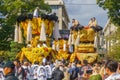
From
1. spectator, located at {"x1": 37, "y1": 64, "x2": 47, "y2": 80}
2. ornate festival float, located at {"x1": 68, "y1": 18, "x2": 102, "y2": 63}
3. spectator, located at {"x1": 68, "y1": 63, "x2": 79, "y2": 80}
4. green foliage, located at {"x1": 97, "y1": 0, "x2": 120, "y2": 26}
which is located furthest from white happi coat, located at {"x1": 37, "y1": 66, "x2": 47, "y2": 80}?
green foliage, located at {"x1": 97, "y1": 0, "x2": 120, "y2": 26}

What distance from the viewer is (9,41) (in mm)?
61625

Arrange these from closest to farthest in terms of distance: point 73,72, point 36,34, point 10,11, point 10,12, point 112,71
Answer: point 112,71, point 73,72, point 36,34, point 10,11, point 10,12

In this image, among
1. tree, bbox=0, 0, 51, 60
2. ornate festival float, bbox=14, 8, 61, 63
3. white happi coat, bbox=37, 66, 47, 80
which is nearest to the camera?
white happi coat, bbox=37, 66, 47, 80

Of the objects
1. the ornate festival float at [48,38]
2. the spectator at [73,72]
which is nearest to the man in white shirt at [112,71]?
the spectator at [73,72]

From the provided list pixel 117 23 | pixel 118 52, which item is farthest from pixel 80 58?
pixel 118 52

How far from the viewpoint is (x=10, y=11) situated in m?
59.7

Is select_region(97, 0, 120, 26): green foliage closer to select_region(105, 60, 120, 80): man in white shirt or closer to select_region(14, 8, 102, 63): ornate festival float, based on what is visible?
select_region(14, 8, 102, 63): ornate festival float

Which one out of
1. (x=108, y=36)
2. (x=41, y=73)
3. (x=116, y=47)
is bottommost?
(x=116, y=47)

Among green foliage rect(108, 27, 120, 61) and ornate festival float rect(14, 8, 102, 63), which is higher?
ornate festival float rect(14, 8, 102, 63)

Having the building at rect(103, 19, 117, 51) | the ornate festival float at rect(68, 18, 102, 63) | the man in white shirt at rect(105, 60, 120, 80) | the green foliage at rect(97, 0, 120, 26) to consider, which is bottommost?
the building at rect(103, 19, 117, 51)

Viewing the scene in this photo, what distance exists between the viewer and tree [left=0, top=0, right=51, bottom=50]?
191 ft

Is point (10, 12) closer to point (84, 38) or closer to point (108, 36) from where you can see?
point (108, 36)

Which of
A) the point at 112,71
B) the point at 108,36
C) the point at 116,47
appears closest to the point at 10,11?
the point at 108,36

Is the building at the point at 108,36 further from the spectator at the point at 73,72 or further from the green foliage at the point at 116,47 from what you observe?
the spectator at the point at 73,72
